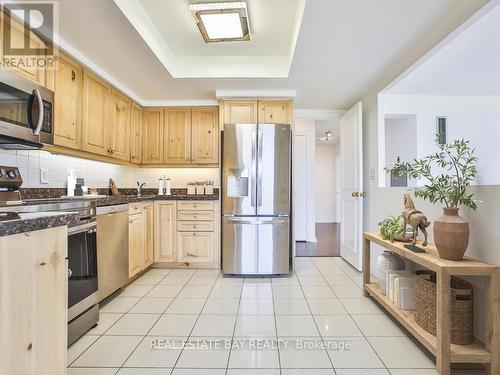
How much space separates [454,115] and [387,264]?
2266mm

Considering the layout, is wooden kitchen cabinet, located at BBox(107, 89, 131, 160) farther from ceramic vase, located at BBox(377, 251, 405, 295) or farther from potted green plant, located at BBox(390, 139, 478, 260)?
potted green plant, located at BBox(390, 139, 478, 260)

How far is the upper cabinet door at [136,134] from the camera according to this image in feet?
12.2

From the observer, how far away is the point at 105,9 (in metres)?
1.92

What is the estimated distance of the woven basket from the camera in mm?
1603

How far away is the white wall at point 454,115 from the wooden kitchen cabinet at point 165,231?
2845 mm

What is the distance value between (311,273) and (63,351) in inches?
109

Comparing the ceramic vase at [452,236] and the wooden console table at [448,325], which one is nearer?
the wooden console table at [448,325]

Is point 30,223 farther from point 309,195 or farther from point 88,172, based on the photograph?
point 309,195

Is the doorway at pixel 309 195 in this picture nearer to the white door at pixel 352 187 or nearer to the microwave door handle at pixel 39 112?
the white door at pixel 352 187

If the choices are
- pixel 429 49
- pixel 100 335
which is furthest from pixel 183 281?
pixel 429 49

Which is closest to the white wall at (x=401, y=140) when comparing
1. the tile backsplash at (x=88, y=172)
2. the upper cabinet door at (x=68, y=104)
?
the tile backsplash at (x=88, y=172)

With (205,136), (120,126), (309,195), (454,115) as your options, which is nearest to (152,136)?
(120,126)

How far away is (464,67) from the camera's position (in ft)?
8.86

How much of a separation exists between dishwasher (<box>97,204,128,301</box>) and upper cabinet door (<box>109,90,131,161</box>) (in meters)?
0.91
